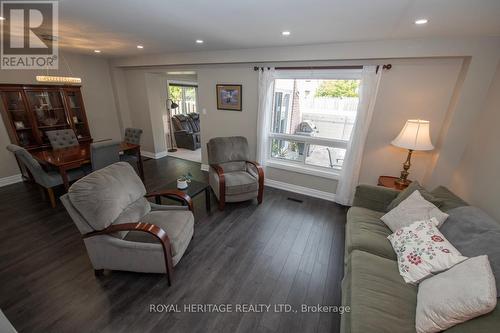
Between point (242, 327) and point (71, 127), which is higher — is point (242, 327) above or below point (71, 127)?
below

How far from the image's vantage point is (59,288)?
1.78 meters

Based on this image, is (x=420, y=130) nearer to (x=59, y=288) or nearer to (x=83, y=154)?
(x=59, y=288)

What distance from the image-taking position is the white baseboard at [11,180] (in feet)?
11.7

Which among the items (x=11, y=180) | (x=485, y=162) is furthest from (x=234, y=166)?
(x=11, y=180)

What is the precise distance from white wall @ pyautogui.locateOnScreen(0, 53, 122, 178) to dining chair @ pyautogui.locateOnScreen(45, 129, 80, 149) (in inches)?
29.3

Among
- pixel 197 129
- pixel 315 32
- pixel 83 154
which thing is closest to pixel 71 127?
pixel 83 154

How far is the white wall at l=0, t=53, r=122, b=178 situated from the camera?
356cm

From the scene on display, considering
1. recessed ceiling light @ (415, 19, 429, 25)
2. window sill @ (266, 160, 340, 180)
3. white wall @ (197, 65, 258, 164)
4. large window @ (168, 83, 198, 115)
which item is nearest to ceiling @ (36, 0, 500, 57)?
recessed ceiling light @ (415, 19, 429, 25)

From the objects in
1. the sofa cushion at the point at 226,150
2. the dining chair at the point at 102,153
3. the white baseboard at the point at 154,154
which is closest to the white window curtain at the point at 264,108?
the sofa cushion at the point at 226,150

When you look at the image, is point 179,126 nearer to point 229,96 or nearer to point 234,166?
point 229,96

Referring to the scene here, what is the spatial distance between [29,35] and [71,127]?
190 cm

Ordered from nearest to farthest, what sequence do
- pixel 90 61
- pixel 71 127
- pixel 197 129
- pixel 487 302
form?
pixel 487 302 < pixel 71 127 < pixel 90 61 < pixel 197 129

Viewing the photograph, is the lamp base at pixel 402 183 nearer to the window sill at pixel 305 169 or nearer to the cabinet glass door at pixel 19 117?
the window sill at pixel 305 169

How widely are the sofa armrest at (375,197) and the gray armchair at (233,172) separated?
1.37 meters
